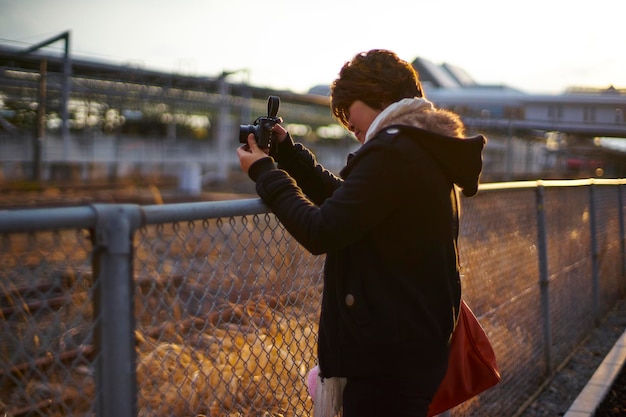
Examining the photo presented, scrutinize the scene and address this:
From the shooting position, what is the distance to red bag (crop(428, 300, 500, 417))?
217 cm

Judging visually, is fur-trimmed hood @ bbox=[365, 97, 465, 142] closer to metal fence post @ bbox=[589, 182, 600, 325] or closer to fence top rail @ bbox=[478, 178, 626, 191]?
fence top rail @ bbox=[478, 178, 626, 191]

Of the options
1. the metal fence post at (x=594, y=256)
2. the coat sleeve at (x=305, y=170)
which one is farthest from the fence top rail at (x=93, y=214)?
the metal fence post at (x=594, y=256)

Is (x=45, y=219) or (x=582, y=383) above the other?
(x=45, y=219)

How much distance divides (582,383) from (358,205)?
3.97 meters

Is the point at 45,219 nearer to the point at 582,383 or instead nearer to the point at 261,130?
the point at 261,130

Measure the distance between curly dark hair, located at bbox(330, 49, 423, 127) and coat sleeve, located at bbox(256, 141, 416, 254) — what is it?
0.97 ft

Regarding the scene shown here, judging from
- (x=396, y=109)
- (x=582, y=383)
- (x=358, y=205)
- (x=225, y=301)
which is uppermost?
(x=396, y=109)

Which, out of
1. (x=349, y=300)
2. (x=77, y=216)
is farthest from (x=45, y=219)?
(x=349, y=300)

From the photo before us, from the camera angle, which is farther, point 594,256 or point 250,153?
point 594,256

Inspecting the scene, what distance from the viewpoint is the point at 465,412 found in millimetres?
3523

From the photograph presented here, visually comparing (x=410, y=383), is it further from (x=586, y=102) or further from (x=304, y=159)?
(x=586, y=102)

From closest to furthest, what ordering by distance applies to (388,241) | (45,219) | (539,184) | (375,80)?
(45,219)
(388,241)
(375,80)
(539,184)

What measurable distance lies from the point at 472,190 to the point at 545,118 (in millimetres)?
46329

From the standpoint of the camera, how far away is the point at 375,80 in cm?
205
